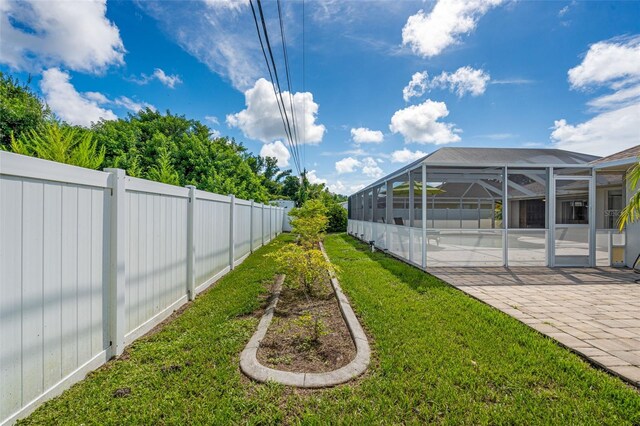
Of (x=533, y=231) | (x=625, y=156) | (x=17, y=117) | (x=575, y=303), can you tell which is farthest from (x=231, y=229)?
(x=17, y=117)

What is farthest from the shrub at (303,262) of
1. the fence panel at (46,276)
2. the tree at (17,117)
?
the tree at (17,117)

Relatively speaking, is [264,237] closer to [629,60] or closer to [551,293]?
[551,293]

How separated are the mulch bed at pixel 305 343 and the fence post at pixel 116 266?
1305 millimetres

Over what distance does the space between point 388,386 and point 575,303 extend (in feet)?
13.1

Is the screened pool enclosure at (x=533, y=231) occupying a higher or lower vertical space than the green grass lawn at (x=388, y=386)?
higher

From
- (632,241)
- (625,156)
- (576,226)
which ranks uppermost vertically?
(625,156)

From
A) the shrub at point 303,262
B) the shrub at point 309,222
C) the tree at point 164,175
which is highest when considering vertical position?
the tree at point 164,175

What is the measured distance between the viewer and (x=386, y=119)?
44.0 feet

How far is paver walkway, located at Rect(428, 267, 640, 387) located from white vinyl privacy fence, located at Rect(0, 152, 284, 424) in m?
4.36

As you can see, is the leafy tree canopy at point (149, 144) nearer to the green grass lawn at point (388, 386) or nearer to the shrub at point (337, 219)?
the shrub at point (337, 219)

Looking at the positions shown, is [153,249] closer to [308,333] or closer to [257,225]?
[308,333]

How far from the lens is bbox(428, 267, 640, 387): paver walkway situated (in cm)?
280

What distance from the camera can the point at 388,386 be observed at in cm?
215

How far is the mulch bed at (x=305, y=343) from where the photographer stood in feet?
8.31
